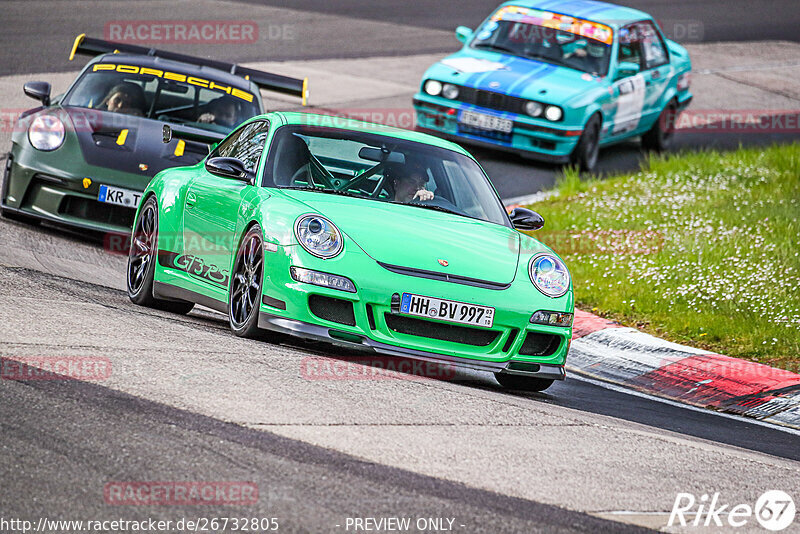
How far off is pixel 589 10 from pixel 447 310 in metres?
10.4

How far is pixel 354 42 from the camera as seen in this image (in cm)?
2311

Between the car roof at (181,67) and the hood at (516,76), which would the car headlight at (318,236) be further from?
the hood at (516,76)

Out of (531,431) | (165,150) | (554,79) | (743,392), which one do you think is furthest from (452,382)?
(554,79)

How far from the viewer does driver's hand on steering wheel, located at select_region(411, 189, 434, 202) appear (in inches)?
306

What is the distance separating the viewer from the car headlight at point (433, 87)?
1500 cm

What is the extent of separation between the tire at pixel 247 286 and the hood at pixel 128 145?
302 cm

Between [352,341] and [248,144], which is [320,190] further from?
[352,341]

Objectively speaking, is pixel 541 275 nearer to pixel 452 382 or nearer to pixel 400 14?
pixel 452 382

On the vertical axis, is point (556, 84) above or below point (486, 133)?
above

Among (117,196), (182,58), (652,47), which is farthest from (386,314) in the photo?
(652,47)

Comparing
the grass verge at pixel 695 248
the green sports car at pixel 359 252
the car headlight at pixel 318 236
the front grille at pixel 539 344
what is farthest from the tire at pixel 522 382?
the grass verge at pixel 695 248

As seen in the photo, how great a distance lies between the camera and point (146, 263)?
8.24 metres

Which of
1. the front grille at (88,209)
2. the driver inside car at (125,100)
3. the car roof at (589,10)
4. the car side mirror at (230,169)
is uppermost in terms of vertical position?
the car roof at (589,10)

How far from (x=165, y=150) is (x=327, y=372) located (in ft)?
14.7
